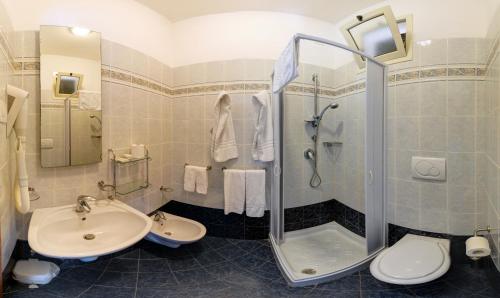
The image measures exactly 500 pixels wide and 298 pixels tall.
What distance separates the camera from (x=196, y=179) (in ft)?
6.74

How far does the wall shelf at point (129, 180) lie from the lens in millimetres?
1707

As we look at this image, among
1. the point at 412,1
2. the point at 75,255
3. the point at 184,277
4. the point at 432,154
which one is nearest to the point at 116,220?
the point at 75,255

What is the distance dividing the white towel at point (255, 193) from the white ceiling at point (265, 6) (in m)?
1.46

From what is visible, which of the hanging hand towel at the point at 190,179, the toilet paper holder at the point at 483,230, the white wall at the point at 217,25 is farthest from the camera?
the hanging hand towel at the point at 190,179

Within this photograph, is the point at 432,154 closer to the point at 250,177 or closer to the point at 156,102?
the point at 250,177

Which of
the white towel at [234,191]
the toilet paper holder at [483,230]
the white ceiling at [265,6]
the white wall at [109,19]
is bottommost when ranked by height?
the toilet paper holder at [483,230]

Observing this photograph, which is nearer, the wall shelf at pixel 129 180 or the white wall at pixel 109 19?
the white wall at pixel 109 19

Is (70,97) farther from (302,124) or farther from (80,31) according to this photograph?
(302,124)

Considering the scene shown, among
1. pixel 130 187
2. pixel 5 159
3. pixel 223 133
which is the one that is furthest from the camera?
pixel 223 133

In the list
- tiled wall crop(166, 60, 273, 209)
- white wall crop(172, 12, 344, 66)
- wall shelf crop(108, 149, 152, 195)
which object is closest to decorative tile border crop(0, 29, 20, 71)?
wall shelf crop(108, 149, 152, 195)

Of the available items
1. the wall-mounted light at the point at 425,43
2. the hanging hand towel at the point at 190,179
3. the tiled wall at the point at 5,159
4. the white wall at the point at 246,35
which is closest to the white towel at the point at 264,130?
the white wall at the point at 246,35

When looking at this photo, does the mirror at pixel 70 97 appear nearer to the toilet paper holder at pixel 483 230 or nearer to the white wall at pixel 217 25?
the white wall at pixel 217 25

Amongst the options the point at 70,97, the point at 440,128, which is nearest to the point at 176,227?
the point at 70,97

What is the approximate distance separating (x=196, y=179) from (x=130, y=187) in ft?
1.79
